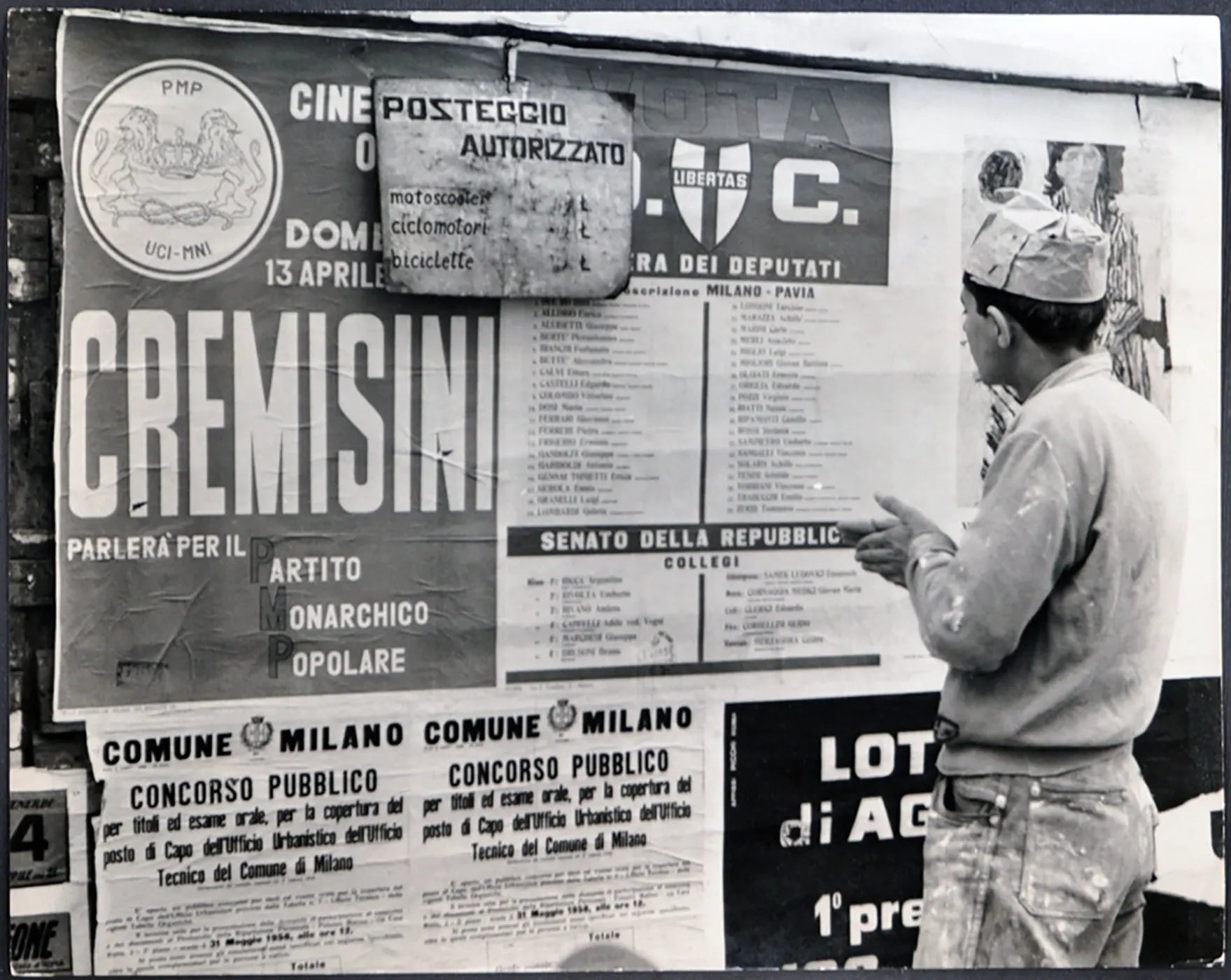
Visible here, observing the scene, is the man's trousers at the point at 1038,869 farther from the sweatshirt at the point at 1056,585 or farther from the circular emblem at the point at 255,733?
the circular emblem at the point at 255,733

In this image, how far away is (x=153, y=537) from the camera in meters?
1.17

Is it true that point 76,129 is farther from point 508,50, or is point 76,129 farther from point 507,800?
point 507,800

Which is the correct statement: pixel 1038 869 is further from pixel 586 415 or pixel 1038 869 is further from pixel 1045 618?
pixel 586 415

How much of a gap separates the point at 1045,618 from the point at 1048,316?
0.33m

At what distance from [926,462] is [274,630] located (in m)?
0.75

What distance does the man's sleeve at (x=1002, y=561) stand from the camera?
120cm

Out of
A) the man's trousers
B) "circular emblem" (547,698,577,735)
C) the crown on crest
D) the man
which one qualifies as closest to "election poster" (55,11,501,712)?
the crown on crest

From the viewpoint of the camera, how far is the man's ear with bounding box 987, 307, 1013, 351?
124cm

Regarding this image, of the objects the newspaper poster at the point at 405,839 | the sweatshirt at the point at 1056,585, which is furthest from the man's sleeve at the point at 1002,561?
the newspaper poster at the point at 405,839

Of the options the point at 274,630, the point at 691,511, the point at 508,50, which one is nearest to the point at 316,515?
the point at 274,630

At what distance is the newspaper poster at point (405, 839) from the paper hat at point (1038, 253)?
1.96ft

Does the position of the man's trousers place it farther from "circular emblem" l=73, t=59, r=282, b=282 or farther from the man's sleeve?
"circular emblem" l=73, t=59, r=282, b=282

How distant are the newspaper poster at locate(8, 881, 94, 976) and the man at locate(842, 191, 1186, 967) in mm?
929

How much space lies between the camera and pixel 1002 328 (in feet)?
4.09
